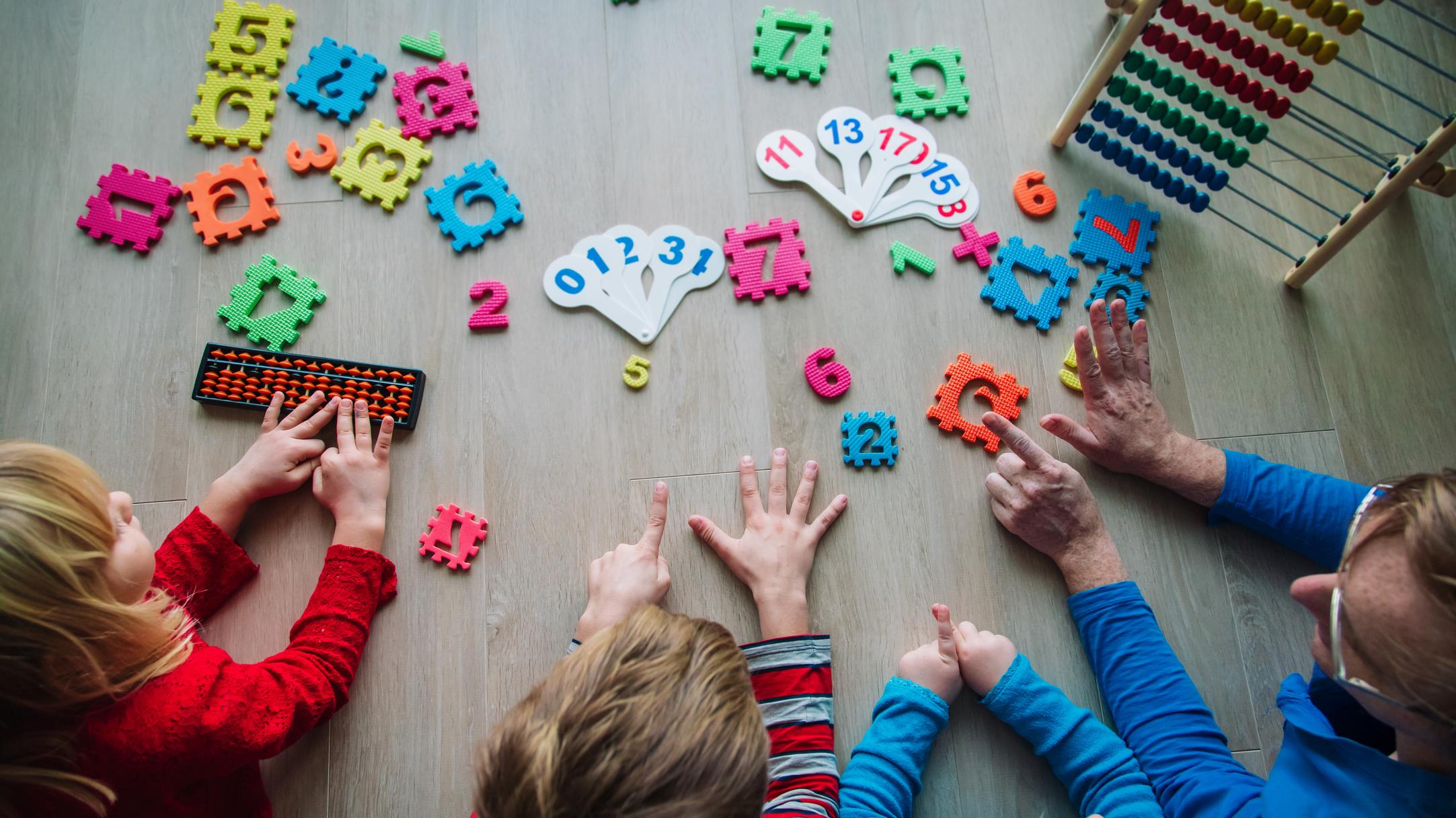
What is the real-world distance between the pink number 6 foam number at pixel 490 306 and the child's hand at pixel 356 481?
20 centimetres

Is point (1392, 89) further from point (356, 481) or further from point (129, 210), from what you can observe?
point (129, 210)

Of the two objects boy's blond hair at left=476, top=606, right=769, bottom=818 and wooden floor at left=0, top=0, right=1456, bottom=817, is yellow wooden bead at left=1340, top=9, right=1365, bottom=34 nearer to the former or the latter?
wooden floor at left=0, top=0, right=1456, bottom=817

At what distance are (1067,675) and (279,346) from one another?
130 cm

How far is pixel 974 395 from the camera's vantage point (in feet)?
4.46

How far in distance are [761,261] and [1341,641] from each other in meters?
0.90

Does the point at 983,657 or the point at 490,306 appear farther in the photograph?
the point at 490,306

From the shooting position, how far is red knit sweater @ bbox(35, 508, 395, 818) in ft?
3.19

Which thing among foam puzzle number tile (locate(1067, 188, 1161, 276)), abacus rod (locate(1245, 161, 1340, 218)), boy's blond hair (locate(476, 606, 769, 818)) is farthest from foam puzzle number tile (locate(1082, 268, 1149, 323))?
boy's blond hair (locate(476, 606, 769, 818))

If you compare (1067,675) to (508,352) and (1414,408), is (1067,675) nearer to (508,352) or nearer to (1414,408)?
(1414,408)

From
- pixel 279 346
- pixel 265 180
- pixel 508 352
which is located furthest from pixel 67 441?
pixel 508 352

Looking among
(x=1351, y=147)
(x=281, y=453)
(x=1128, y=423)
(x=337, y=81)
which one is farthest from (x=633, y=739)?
(x=1351, y=147)

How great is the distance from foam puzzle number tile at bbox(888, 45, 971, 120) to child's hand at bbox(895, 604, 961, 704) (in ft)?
2.71

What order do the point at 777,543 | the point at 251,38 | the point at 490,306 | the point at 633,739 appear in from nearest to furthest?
the point at 633,739 < the point at 777,543 < the point at 490,306 < the point at 251,38

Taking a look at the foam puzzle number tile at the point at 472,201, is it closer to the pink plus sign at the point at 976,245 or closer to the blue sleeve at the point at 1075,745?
the pink plus sign at the point at 976,245
